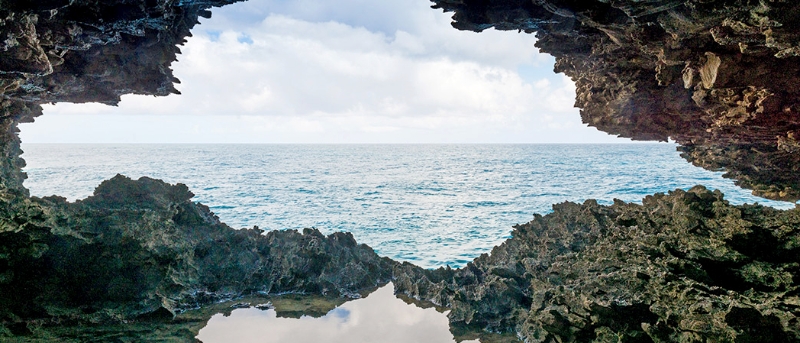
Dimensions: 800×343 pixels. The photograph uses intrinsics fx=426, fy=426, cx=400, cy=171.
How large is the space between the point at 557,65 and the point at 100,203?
9996 millimetres

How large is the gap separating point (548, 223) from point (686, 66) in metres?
5.62

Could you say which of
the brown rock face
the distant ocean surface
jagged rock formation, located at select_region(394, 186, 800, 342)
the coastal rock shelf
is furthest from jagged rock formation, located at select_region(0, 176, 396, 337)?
the distant ocean surface

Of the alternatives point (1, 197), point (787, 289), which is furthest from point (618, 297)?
point (1, 197)

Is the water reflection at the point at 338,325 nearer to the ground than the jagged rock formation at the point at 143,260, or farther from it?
nearer to the ground

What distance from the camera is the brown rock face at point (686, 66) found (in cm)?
407

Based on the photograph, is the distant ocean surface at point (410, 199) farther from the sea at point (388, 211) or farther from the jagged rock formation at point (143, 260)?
the jagged rock formation at point (143, 260)

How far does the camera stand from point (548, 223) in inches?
411

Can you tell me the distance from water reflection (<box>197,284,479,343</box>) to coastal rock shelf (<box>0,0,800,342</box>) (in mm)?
479

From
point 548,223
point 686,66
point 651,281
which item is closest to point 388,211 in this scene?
point 548,223

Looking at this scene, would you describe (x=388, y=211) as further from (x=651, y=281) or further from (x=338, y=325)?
(x=651, y=281)

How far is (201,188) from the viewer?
39.8 m

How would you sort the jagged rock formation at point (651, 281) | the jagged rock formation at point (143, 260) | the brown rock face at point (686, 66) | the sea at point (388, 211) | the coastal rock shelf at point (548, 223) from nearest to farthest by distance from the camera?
the brown rock face at point (686, 66)
the jagged rock formation at point (651, 281)
the coastal rock shelf at point (548, 223)
the jagged rock formation at point (143, 260)
the sea at point (388, 211)

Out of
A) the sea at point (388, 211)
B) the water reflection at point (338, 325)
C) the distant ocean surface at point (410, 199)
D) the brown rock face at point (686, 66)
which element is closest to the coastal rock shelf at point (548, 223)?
the brown rock face at point (686, 66)

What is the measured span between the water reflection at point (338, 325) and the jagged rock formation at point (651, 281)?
2.08 feet
